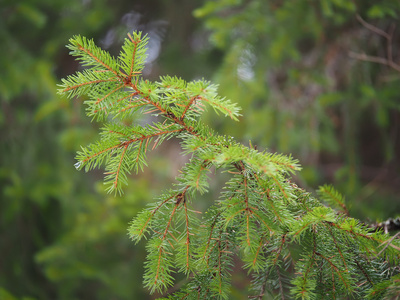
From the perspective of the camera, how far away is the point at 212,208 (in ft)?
3.32

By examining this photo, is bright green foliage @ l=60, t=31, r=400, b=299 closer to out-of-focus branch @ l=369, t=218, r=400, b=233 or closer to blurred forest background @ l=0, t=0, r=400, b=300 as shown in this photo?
out-of-focus branch @ l=369, t=218, r=400, b=233

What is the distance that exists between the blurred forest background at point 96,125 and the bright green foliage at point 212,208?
1619 millimetres

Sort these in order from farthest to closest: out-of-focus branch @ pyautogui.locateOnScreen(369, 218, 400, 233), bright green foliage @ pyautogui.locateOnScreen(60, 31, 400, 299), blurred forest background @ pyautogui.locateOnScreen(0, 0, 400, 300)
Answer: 1. blurred forest background @ pyautogui.locateOnScreen(0, 0, 400, 300)
2. out-of-focus branch @ pyautogui.locateOnScreen(369, 218, 400, 233)
3. bright green foliage @ pyautogui.locateOnScreen(60, 31, 400, 299)

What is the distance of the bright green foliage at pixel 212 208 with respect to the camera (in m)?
0.88

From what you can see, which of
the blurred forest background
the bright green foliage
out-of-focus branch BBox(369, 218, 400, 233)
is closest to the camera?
the bright green foliage

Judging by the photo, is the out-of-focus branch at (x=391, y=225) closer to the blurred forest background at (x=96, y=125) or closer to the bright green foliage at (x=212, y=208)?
the bright green foliage at (x=212, y=208)

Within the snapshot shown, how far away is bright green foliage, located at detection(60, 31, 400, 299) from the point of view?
0.88 metres

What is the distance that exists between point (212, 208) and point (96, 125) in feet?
10.3

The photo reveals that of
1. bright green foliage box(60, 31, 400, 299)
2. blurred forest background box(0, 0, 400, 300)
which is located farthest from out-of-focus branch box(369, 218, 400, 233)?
blurred forest background box(0, 0, 400, 300)

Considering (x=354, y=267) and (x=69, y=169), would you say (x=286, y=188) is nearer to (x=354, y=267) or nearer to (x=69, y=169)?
(x=354, y=267)

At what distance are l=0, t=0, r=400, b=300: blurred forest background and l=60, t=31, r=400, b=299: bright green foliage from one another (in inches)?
63.7

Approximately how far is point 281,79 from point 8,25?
3.20 meters

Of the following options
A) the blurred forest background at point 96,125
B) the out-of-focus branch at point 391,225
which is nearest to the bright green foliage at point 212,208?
the out-of-focus branch at point 391,225

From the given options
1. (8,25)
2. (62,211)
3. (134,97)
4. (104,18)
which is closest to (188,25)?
(104,18)
